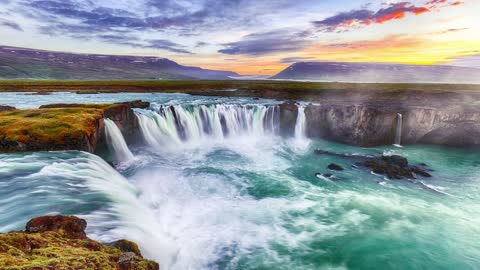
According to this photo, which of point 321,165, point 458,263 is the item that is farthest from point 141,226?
point 321,165

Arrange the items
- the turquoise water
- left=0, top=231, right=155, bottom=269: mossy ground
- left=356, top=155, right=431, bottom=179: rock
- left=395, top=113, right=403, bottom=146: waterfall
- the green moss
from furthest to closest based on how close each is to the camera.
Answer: left=395, top=113, right=403, bottom=146: waterfall < left=356, top=155, right=431, bottom=179: rock < the green moss < the turquoise water < left=0, top=231, right=155, bottom=269: mossy ground

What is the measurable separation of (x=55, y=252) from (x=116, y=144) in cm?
1818

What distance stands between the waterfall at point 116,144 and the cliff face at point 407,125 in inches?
957

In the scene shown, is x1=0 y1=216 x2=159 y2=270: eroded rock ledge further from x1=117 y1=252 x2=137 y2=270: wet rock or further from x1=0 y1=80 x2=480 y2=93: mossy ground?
x1=0 y1=80 x2=480 y2=93: mossy ground

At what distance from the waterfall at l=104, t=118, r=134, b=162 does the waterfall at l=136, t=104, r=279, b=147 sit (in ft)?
12.9

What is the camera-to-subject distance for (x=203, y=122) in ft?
107

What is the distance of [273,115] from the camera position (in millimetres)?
35500

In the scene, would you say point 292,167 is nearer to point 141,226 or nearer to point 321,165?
point 321,165

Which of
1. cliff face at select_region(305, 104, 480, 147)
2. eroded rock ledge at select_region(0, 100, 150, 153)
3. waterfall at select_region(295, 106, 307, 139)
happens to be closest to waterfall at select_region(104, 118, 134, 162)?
eroded rock ledge at select_region(0, 100, 150, 153)

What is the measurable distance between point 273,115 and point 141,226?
27086mm

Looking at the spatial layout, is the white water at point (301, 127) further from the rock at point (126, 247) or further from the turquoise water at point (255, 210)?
the rock at point (126, 247)

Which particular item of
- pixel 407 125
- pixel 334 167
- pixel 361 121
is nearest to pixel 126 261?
pixel 334 167

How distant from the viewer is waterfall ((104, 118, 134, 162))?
21719 millimetres

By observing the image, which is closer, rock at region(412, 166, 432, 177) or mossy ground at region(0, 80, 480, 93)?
rock at region(412, 166, 432, 177)
